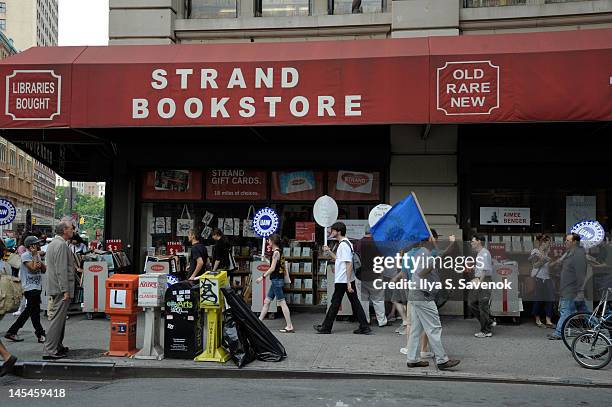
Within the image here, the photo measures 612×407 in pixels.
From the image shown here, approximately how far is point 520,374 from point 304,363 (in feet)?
9.22

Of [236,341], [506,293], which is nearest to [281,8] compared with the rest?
[506,293]

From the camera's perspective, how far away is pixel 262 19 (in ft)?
41.8

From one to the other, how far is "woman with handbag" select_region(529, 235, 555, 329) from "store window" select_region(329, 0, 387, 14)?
19.4 feet

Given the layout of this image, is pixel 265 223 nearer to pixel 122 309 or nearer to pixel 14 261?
pixel 122 309

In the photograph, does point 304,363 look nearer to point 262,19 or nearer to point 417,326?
point 417,326

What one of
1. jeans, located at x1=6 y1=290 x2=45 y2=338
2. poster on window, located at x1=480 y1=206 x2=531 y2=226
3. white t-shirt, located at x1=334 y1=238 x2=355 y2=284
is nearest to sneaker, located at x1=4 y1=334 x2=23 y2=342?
jeans, located at x1=6 y1=290 x2=45 y2=338

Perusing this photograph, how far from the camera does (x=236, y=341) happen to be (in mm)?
7988

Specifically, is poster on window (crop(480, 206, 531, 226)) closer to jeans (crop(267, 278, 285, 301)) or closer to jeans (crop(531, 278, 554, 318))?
jeans (crop(531, 278, 554, 318))

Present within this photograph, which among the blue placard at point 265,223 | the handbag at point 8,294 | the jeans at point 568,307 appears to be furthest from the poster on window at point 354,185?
the handbag at point 8,294

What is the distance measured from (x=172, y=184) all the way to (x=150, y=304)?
17.1 ft

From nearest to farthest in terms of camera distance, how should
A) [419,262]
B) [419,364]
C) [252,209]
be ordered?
[419,364] → [419,262] → [252,209]

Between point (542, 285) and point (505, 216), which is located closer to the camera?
point (542, 285)

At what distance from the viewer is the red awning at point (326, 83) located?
9.69 metres

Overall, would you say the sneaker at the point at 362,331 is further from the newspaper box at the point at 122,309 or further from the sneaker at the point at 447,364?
the newspaper box at the point at 122,309
